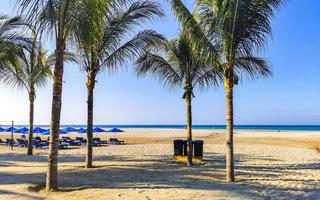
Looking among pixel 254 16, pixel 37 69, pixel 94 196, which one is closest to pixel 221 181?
pixel 94 196

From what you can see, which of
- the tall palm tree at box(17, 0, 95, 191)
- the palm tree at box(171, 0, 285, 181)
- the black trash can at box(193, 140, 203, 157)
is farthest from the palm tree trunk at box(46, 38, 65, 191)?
the black trash can at box(193, 140, 203, 157)

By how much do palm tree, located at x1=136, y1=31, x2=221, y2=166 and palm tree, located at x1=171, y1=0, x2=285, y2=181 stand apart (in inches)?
113

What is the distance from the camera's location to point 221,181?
377 inches

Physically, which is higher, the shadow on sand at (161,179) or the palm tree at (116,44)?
the palm tree at (116,44)

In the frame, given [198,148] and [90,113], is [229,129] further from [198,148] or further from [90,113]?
[198,148]

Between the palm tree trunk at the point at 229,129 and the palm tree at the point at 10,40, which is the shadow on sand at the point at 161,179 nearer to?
the palm tree trunk at the point at 229,129

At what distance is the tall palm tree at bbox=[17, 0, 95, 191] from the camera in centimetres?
757

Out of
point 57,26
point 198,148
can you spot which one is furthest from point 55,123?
point 198,148

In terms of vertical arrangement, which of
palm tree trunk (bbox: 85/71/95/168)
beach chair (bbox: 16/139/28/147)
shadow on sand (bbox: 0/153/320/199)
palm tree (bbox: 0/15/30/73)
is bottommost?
shadow on sand (bbox: 0/153/320/199)

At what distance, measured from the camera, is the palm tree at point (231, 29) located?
30.6ft

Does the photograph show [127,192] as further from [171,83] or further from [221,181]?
[171,83]

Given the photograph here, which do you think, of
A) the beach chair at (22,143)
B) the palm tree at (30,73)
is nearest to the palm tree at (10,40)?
the palm tree at (30,73)

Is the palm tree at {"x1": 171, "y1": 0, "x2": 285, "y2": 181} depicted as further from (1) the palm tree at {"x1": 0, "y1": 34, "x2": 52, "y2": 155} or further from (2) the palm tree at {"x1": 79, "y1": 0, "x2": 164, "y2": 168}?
(1) the palm tree at {"x1": 0, "y1": 34, "x2": 52, "y2": 155}

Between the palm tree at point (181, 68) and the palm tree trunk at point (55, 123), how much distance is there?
17.8 feet
